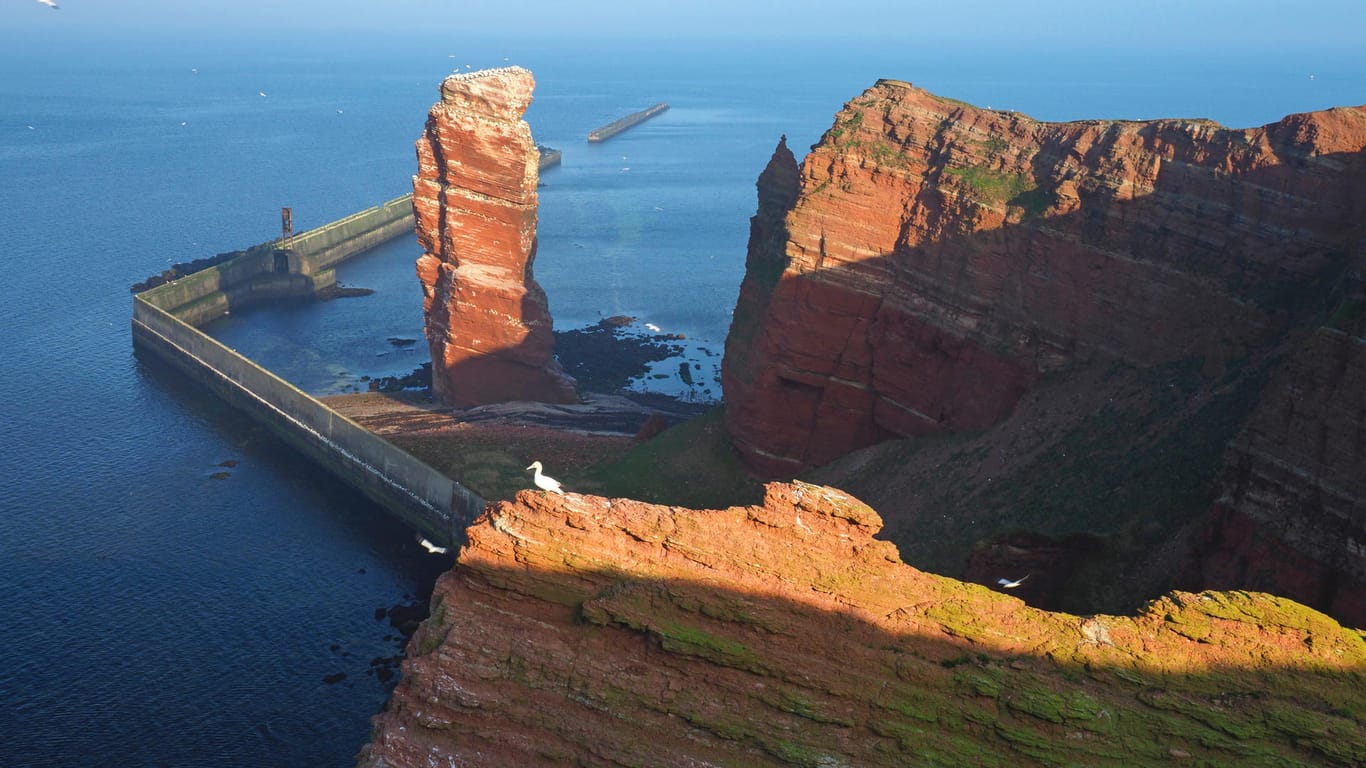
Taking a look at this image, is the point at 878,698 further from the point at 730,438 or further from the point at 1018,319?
the point at 730,438

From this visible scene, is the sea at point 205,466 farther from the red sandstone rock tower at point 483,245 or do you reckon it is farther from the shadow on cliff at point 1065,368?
the shadow on cliff at point 1065,368

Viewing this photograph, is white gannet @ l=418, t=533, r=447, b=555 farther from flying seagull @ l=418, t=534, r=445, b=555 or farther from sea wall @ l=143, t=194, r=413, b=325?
sea wall @ l=143, t=194, r=413, b=325

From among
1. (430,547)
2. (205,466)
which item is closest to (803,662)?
(430,547)

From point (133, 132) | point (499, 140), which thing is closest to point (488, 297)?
point (499, 140)

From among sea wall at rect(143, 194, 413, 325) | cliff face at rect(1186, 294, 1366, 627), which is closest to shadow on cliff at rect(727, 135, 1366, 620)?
cliff face at rect(1186, 294, 1366, 627)

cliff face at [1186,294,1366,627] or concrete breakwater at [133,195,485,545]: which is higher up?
cliff face at [1186,294,1366,627]

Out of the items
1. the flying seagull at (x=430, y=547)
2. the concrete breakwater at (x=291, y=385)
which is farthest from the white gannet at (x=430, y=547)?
the concrete breakwater at (x=291, y=385)


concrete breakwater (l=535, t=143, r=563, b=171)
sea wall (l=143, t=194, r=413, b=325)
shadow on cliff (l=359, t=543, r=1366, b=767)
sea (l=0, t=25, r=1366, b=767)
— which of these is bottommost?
sea (l=0, t=25, r=1366, b=767)

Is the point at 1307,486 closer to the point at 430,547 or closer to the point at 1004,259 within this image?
the point at 1004,259
